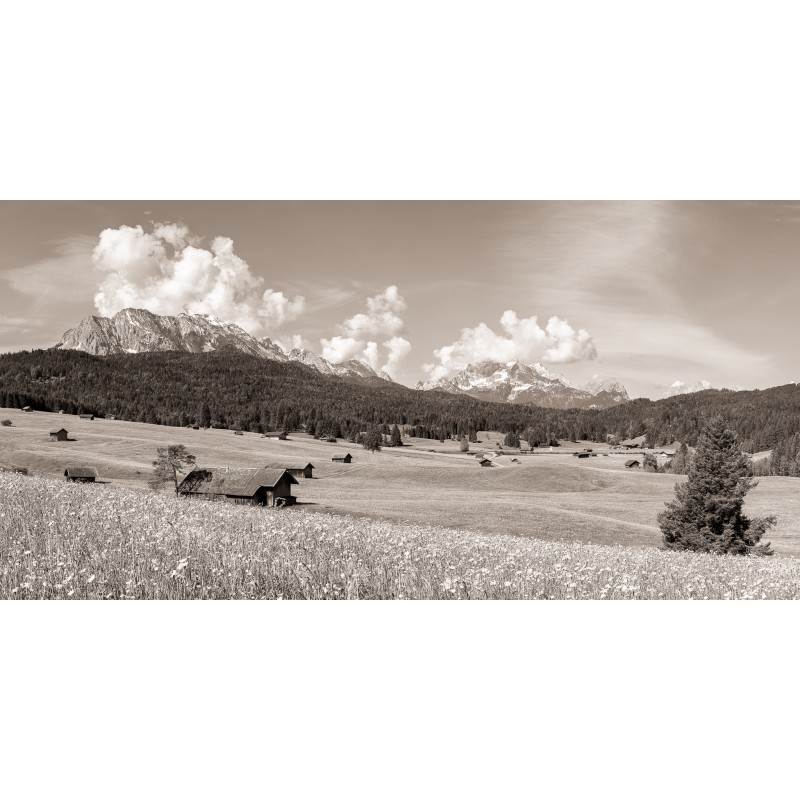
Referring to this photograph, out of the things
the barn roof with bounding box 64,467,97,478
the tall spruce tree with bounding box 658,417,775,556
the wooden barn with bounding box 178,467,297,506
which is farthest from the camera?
the barn roof with bounding box 64,467,97,478

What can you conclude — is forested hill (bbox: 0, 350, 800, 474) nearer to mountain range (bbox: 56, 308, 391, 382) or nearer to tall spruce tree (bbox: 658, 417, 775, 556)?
tall spruce tree (bbox: 658, 417, 775, 556)

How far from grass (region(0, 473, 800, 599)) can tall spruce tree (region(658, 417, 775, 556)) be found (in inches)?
682

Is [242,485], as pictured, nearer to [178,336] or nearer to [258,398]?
[258,398]

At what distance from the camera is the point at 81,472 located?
33.6 metres

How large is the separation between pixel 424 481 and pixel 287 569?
41714 mm

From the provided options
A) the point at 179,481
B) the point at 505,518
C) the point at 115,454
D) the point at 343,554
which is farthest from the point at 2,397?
the point at 343,554

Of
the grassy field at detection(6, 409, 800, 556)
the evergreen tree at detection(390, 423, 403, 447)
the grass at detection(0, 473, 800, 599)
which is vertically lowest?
the grassy field at detection(6, 409, 800, 556)

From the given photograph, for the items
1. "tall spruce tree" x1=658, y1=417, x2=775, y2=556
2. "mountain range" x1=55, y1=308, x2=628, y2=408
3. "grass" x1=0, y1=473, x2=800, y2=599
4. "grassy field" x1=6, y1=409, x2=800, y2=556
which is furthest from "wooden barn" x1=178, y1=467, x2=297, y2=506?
"grass" x1=0, y1=473, x2=800, y2=599

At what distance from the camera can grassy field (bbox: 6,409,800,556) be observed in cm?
3269

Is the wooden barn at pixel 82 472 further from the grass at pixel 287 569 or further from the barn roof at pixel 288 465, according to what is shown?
the grass at pixel 287 569

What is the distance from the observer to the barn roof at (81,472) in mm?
32250

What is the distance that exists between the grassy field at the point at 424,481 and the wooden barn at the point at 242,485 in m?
0.67

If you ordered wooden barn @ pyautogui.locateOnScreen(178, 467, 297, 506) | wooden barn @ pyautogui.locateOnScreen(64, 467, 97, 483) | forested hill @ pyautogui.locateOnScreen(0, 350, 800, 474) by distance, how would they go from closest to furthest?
forested hill @ pyautogui.locateOnScreen(0, 350, 800, 474), wooden barn @ pyautogui.locateOnScreen(178, 467, 297, 506), wooden barn @ pyautogui.locateOnScreen(64, 467, 97, 483)

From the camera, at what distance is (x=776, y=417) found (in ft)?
145
